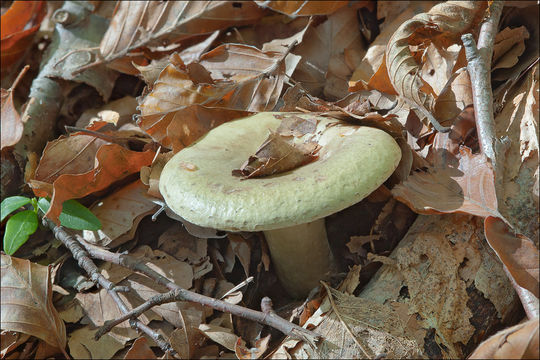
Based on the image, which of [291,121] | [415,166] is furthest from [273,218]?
[415,166]

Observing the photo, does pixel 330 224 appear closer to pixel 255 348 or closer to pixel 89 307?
pixel 255 348

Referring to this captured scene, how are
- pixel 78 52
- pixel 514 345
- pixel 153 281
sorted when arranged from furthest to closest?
pixel 78 52
pixel 153 281
pixel 514 345

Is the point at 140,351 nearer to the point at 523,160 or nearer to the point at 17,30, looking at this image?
the point at 523,160

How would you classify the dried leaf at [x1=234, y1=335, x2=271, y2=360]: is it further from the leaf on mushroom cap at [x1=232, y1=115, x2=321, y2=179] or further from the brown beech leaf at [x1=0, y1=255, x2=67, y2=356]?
the brown beech leaf at [x1=0, y1=255, x2=67, y2=356]

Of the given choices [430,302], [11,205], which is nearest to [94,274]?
[11,205]

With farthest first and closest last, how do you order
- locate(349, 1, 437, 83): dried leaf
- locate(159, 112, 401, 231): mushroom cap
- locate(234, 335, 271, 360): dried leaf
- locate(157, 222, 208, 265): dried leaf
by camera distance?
locate(349, 1, 437, 83): dried leaf < locate(157, 222, 208, 265): dried leaf < locate(234, 335, 271, 360): dried leaf < locate(159, 112, 401, 231): mushroom cap

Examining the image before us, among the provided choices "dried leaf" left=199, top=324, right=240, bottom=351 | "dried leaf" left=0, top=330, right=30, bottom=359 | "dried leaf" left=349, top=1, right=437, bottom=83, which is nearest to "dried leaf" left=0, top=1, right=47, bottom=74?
"dried leaf" left=0, top=330, right=30, bottom=359
